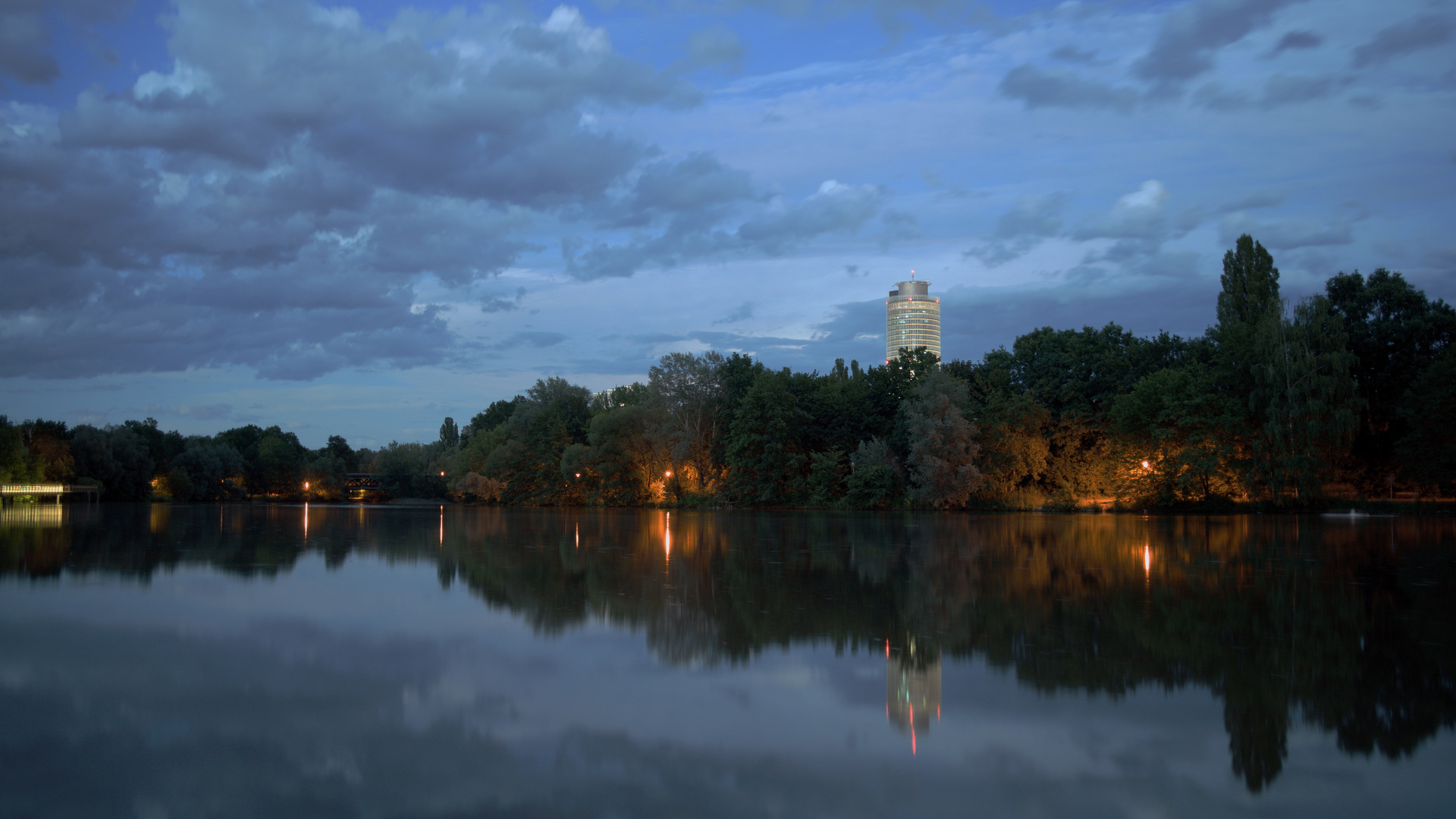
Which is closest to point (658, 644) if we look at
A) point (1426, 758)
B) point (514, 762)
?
point (514, 762)

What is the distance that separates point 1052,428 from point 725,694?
51.4m

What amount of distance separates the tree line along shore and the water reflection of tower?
40.7 metres

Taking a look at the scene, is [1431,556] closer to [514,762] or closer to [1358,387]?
[514,762]

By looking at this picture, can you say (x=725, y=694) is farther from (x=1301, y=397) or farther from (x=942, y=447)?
(x=942, y=447)

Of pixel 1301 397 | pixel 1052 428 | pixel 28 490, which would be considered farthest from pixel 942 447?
pixel 28 490

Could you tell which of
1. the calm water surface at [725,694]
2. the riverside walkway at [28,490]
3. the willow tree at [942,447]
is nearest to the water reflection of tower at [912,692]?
the calm water surface at [725,694]

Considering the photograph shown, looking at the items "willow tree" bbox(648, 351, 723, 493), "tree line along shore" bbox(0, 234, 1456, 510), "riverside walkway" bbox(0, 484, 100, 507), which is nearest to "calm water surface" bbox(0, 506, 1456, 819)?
"tree line along shore" bbox(0, 234, 1456, 510)

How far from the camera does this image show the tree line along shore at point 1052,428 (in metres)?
40.8

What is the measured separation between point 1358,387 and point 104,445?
9488cm

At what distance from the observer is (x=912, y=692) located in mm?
6641

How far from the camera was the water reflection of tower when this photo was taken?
5.84 m

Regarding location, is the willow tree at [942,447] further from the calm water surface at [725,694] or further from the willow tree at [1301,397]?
the calm water surface at [725,694]

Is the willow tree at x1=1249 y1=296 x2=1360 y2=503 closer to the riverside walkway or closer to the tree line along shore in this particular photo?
the tree line along shore

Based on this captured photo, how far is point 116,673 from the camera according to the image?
695 centimetres
